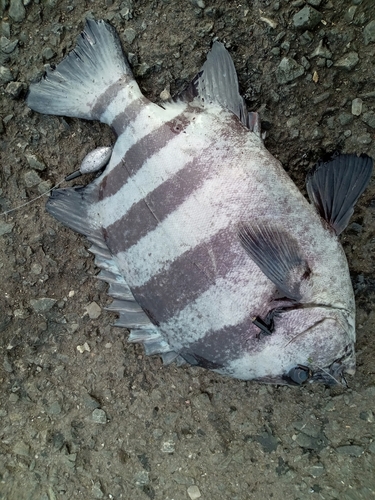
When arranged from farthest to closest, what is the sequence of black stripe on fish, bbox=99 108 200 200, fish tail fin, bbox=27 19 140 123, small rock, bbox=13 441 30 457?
small rock, bbox=13 441 30 457 < fish tail fin, bbox=27 19 140 123 < black stripe on fish, bbox=99 108 200 200

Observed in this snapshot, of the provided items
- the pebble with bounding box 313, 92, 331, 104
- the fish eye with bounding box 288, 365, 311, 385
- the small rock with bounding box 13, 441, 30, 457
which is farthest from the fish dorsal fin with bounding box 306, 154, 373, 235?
the small rock with bounding box 13, 441, 30, 457

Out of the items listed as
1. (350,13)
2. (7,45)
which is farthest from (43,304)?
(350,13)

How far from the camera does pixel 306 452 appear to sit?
225cm

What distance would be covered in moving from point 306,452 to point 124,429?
0.92 metres

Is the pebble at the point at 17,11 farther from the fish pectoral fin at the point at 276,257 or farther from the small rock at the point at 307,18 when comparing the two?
the fish pectoral fin at the point at 276,257

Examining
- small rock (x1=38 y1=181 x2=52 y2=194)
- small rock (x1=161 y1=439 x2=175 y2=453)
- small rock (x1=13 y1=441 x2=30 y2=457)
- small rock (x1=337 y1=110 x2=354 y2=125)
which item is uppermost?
small rock (x1=38 y1=181 x2=52 y2=194)

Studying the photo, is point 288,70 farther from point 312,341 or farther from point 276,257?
point 312,341

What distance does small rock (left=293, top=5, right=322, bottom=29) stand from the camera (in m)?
2.10

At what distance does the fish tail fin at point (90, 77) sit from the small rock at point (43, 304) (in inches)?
37.8

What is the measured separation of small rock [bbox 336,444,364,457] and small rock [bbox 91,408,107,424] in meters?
1.19

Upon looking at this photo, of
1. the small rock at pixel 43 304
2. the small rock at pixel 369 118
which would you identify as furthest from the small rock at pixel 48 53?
the small rock at pixel 369 118

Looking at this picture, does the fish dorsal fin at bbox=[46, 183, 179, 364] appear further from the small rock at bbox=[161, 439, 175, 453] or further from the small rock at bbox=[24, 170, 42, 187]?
the small rock at bbox=[161, 439, 175, 453]

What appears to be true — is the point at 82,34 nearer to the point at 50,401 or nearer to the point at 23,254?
the point at 23,254

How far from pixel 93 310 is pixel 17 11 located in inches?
61.6
